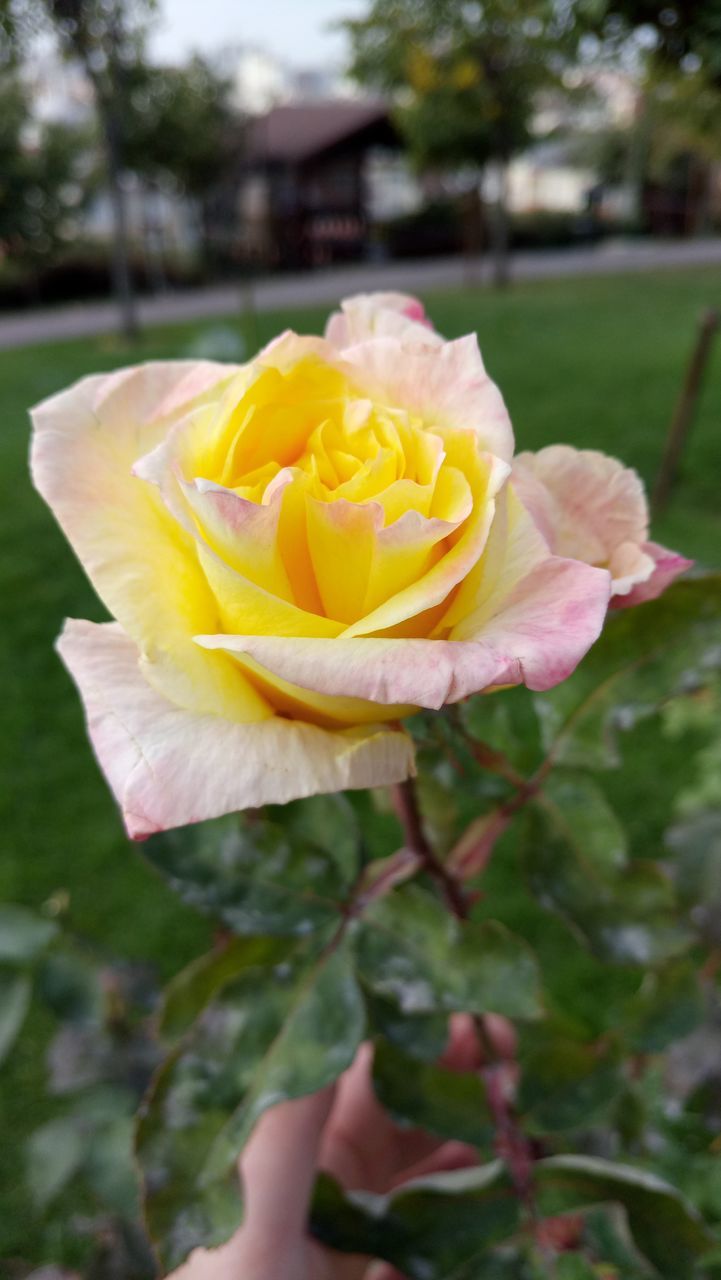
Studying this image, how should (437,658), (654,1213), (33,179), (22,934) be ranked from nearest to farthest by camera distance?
(437,658) → (654,1213) → (22,934) → (33,179)

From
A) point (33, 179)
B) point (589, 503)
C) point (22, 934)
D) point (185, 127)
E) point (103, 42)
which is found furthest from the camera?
point (33, 179)

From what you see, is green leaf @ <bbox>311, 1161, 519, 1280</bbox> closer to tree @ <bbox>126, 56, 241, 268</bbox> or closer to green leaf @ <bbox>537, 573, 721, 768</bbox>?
green leaf @ <bbox>537, 573, 721, 768</bbox>

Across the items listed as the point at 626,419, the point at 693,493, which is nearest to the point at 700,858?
the point at 693,493

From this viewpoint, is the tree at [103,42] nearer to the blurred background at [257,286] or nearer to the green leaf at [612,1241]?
the blurred background at [257,286]

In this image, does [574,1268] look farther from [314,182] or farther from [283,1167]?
[314,182]

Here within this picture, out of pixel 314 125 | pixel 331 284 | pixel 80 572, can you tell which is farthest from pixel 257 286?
pixel 80 572

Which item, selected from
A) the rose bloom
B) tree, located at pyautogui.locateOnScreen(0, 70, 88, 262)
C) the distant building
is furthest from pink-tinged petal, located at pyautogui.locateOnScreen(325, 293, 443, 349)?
the distant building

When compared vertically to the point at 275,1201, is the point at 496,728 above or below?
above
